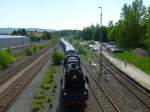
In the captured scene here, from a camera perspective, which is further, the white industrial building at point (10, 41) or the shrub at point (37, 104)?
the white industrial building at point (10, 41)

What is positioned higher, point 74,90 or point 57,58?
point 74,90

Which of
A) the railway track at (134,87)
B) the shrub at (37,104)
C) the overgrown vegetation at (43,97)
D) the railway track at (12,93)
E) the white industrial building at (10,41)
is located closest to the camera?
the shrub at (37,104)

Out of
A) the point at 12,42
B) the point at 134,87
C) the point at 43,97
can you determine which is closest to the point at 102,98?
the point at 43,97

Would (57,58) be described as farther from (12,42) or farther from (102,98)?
(12,42)

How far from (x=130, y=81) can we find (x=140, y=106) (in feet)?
43.0

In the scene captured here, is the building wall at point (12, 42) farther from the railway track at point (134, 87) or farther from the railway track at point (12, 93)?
the railway track at point (12, 93)

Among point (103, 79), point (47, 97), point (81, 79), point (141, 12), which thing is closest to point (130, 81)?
point (103, 79)

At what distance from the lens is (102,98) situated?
2775 centimetres

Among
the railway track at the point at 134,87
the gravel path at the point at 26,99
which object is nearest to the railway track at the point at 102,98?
the railway track at the point at 134,87

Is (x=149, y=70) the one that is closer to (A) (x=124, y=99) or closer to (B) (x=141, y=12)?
(A) (x=124, y=99)

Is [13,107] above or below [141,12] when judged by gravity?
below

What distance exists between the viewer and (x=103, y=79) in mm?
39625

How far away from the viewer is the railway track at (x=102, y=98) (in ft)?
78.0

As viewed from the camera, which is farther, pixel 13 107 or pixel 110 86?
pixel 110 86
